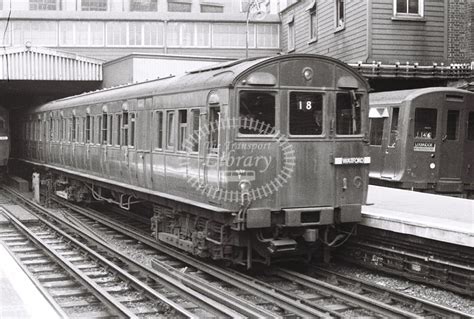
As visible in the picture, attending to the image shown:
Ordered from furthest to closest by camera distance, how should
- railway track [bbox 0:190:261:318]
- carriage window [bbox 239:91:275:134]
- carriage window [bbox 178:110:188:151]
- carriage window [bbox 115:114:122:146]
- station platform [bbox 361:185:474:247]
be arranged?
carriage window [bbox 115:114:122:146]
carriage window [bbox 178:110:188:151]
carriage window [bbox 239:91:275:134]
station platform [bbox 361:185:474:247]
railway track [bbox 0:190:261:318]

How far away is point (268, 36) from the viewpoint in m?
32.7

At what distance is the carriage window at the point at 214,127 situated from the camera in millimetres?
9172

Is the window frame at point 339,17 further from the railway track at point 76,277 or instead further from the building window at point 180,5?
the building window at point 180,5

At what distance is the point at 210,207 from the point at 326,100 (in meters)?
2.28

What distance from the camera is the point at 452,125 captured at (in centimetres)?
1529

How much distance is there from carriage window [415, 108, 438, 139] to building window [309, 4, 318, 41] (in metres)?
10.8

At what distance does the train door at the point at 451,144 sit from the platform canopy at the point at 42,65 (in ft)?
52.4

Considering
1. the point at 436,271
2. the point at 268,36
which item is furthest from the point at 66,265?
the point at 268,36

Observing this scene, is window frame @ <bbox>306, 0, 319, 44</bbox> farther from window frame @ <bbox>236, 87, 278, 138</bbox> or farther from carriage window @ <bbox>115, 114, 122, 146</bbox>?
window frame @ <bbox>236, 87, 278, 138</bbox>

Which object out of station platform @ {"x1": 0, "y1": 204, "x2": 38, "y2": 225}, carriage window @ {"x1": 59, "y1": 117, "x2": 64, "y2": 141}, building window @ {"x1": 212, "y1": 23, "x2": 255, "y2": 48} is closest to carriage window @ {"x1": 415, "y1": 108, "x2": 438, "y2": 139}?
station platform @ {"x1": 0, "y1": 204, "x2": 38, "y2": 225}

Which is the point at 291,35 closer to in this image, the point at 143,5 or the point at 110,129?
the point at 110,129

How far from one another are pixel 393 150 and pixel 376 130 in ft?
3.25

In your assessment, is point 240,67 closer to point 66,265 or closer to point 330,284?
point 330,284

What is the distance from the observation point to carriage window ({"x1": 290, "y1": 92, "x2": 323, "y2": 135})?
933 centimetres
